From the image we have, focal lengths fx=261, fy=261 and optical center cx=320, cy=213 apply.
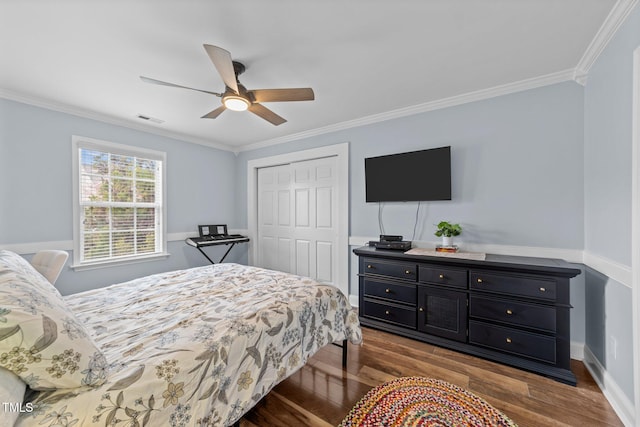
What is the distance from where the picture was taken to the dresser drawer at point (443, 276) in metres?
2.37

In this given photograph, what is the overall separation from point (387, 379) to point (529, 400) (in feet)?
3.04

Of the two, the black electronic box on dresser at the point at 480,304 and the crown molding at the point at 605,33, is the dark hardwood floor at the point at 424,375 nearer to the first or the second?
the black electronic box on dresser at the point at 480,304

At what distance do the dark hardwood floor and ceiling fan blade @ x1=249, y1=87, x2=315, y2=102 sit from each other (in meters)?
2.15

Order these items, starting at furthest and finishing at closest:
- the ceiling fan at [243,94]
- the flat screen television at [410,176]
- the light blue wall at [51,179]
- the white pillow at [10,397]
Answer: the flat screen television at [410,176] → the light blue wall at [51,179] → the ceiling fan at [243,94] → the white pillow at [10,397]

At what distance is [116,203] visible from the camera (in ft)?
11.0

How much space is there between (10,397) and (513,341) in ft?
9.50

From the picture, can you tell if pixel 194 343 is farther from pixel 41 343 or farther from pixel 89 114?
pixel 89 114

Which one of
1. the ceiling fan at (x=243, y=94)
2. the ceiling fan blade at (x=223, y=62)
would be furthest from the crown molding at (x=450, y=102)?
the ceiling fan blade at (x=223, y=62)

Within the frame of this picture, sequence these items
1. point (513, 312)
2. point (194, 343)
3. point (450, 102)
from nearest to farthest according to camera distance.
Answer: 1. point (194, 343)
2. point (513, 312)
3. point (450, 102)

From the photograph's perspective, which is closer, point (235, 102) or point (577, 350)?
point (235, 102)

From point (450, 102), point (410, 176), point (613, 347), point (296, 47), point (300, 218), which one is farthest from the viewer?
point (300, 218)

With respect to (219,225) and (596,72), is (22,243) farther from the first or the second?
(596,72)

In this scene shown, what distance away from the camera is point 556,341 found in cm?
200

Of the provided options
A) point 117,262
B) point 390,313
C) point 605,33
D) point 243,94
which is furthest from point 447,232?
point 117,262
